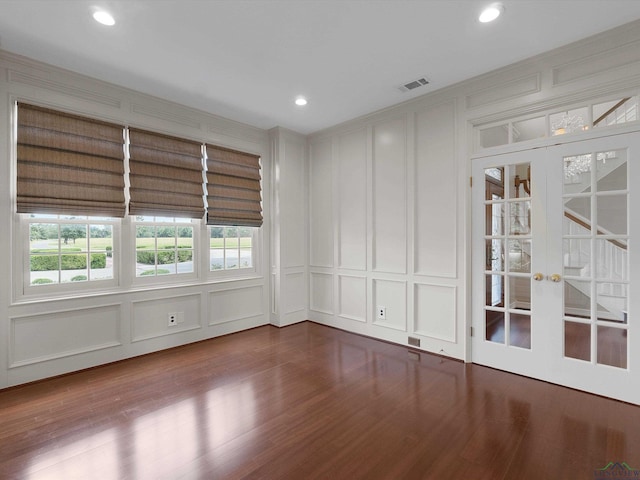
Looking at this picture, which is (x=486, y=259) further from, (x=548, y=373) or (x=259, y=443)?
(x=259, y=443)

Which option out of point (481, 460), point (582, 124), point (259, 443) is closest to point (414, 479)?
point (481, 460)

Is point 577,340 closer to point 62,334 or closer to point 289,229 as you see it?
point 289,229

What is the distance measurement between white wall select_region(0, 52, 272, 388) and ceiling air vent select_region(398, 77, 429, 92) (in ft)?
7.78

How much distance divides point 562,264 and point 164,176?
14.7 ft

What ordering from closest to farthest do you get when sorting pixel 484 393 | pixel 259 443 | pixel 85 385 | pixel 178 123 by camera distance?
1. pixel 259 443
2. pixel 484 393
3. pixel 85 385
4. pixel 178 123

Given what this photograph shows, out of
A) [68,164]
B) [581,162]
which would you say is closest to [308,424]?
[581,162]

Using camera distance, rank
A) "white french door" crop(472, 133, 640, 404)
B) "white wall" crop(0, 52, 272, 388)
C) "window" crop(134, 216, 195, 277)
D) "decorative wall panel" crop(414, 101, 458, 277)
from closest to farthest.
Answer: "white french door" crop(472, 133, 640, 404), "white wall" crop(0, 52, 272, 388), "decorative wall panel" crop(414, 101, 458, 277), "window" crop(134, 216, 195, 277)

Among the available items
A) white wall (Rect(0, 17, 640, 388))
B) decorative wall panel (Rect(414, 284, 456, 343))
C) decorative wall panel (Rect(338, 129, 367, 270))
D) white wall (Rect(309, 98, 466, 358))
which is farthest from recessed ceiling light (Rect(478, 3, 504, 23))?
decorative wall panel (Rect(414, 284, 456, 343))

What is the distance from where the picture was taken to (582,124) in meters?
2.89

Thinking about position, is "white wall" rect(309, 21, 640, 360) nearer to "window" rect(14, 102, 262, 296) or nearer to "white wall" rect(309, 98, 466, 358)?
"white wall" rect(309, 98, 466, 358)

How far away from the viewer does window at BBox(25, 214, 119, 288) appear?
3174mm

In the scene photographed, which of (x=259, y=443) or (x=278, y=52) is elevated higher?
(x=278, y=52)

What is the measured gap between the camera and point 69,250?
3361mm

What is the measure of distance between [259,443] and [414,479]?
1038 millimetres
